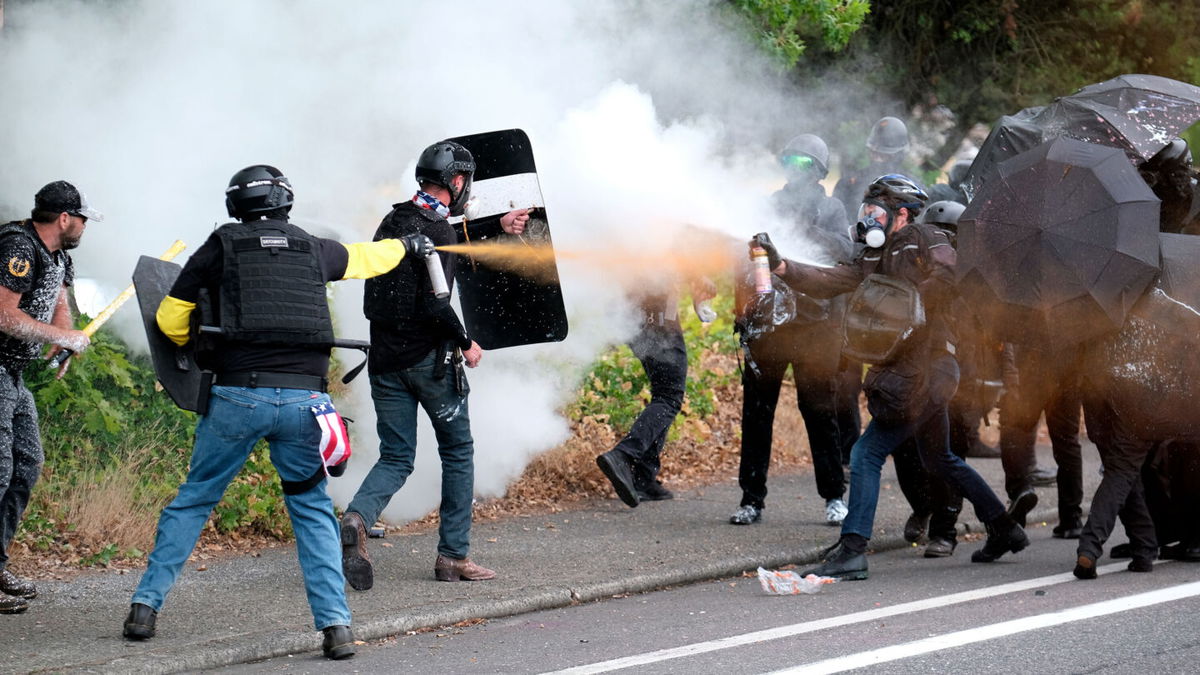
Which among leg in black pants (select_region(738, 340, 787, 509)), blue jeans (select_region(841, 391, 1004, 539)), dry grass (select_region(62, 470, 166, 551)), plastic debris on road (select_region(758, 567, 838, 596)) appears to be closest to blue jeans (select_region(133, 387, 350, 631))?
dry grass (select_region(62, 470, 166, 551))

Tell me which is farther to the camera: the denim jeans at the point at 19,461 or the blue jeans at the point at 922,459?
the blue jeans at the point at 922,459

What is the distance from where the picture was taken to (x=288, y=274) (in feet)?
17.6

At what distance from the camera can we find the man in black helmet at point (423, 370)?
630 cm

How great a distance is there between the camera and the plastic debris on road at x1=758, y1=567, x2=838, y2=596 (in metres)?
6.56

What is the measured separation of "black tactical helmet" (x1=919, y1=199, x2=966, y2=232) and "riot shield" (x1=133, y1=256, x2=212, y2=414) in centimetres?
379

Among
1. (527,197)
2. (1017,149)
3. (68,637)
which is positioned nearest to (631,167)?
(527,197)

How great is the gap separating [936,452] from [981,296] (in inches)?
30.8

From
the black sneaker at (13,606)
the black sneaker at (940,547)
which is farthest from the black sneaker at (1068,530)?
the black sneaker at (13,606)

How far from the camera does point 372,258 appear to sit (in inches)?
225

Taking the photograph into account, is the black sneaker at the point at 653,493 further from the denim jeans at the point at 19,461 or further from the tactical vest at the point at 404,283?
the denim jeans at the point at 19,461

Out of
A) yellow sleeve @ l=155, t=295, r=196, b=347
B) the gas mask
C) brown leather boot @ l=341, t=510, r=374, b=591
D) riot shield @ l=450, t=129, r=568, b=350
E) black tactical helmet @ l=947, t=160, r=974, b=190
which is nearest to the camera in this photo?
yellow sleeve @ l=155, t=295, r=196, b=347

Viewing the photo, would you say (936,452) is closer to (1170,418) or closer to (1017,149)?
(1170,418)

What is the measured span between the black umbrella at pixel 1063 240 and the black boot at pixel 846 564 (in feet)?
4.13

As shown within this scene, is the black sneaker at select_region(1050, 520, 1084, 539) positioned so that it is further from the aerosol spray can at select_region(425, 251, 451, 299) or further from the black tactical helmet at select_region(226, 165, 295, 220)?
the black tactical helmet at select_region(226, 165, 295, 220)
